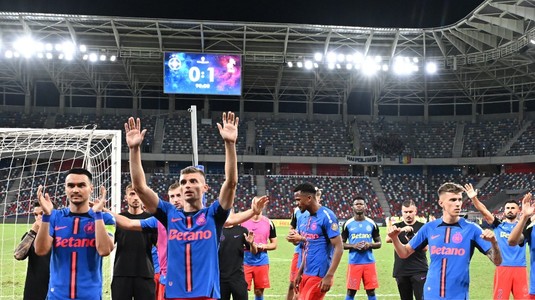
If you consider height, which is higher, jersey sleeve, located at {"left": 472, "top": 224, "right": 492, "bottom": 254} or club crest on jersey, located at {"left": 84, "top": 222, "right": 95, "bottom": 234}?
club crest on jersey, located at {"left": 84, "top": 222, "right": 95, "bottom": 234}

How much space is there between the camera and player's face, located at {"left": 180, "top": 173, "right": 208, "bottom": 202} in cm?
477

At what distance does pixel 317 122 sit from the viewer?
171ft

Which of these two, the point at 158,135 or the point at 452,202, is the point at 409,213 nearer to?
the point at 452,202

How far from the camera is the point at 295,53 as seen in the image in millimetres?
41125

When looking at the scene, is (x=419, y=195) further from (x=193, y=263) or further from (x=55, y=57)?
(x=193, y=263)

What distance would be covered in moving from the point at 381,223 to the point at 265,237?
34.6m

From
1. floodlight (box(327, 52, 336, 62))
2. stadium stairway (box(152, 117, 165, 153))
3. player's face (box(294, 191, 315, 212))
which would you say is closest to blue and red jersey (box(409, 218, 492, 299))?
player's face (box(294, 191, 315, 212))

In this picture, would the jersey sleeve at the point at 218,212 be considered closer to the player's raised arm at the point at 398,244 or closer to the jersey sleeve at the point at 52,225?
the jersey sleeve at the point at 52,225

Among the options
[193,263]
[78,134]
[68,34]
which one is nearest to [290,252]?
[78,134]

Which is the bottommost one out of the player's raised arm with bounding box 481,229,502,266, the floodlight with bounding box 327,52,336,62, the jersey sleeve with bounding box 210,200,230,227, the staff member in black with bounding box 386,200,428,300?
the staff member in black with bounding box 386,200,428,300

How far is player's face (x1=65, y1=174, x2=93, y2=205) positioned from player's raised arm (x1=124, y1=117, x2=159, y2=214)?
81 centimetres

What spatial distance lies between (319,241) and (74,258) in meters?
3.37

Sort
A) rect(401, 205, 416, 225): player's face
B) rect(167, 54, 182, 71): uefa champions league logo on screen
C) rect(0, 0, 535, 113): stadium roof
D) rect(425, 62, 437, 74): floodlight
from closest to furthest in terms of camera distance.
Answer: rect(401, 205, 416, 225): player's face
rect(0, 0, 535, 113): stadium roof
rect(167, 54, 182, 71): uefa champions league logo on screen
rect(425, 62, 437, 74): floodlight

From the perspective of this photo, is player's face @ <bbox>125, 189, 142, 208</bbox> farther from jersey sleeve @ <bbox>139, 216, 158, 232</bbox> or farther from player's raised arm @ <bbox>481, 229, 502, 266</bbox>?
player's raised arm @ <bbox>481, 229, 502, 266</bbox>
